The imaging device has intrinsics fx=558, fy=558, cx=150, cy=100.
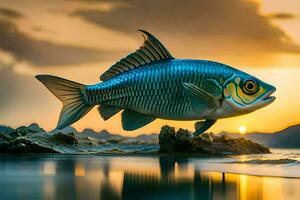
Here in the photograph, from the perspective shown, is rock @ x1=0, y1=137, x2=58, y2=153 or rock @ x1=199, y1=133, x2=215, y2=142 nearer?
rock @ x1=199, y1=133, x2=215, y2=142

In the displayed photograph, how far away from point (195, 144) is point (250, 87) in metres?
10.1

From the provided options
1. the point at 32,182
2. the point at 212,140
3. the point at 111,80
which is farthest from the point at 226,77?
the point at 212,140

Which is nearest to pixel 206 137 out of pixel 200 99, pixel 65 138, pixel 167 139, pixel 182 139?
pixel 182 139

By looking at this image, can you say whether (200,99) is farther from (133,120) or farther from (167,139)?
(167,139)

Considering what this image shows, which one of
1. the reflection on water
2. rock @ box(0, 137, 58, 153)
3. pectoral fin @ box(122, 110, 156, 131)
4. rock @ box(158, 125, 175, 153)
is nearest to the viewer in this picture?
the reflection on water

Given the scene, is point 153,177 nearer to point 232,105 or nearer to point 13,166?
point 232,105

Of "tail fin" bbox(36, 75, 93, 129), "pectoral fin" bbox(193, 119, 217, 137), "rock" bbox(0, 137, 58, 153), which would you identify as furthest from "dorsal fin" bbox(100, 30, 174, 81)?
"rock" bbox(0, 137, 58, 153)

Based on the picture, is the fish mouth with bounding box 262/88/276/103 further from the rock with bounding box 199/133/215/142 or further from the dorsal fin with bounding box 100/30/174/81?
the rock with bounding box 199/133/215/142

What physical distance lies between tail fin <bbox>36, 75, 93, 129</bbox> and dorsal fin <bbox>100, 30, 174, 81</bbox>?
454mm

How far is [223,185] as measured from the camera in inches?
339

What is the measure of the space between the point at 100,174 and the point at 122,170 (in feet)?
2.81

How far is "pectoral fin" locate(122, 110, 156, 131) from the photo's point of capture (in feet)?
25.7

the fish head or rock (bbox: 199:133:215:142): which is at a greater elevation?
the fish head

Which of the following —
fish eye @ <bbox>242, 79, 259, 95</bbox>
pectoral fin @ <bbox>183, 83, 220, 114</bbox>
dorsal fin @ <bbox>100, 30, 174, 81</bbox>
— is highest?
dorsal fin @ <bbox>100, 30, 174, 81</bbox>
